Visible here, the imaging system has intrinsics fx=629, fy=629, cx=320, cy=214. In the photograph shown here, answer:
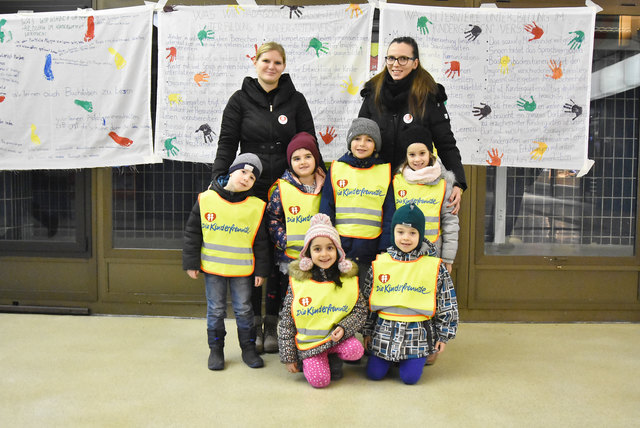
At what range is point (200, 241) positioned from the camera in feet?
9.70

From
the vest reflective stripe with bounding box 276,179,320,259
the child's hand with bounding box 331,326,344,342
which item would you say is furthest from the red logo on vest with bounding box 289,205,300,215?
the child's hand with bounding box 331,326,344,342

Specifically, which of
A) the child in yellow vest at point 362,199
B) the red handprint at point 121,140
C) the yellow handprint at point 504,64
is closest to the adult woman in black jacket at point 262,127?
the child in yellow vest at point 362,199

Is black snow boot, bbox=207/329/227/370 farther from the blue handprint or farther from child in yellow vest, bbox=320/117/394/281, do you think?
the blue handprint

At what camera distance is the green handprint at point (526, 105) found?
12.0 ft

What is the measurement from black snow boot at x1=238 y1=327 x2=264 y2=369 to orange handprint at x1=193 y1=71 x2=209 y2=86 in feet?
5.05

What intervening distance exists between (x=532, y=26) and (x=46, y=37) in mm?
2880

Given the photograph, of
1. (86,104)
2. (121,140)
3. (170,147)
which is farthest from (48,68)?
(170,147)

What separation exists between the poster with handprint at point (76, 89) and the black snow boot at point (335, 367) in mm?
1714

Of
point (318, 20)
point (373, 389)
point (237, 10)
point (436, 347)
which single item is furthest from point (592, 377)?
point (237, 10)

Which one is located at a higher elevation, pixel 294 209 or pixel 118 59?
pixel 118 59

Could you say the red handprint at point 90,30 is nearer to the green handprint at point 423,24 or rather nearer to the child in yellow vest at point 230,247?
the child in yellow vest at point 230,247

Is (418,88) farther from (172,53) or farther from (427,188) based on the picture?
(172,53)

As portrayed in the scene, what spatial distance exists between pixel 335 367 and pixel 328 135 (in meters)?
1.46

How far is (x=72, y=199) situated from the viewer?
13.0ft
